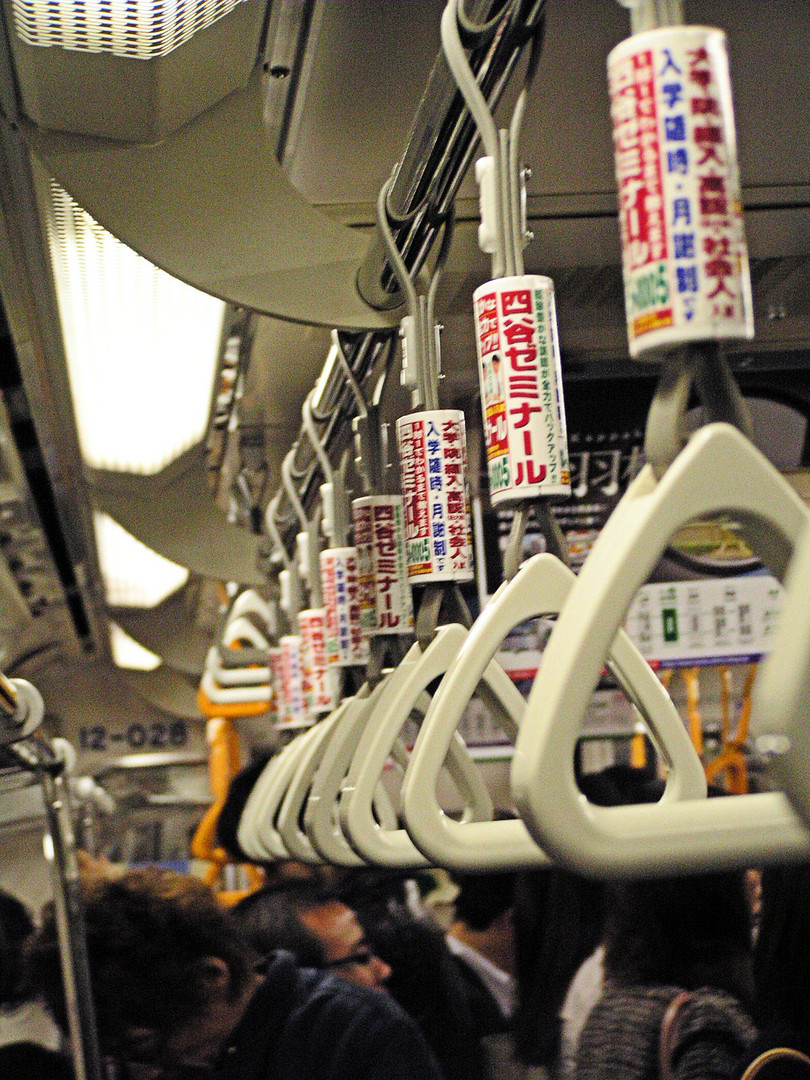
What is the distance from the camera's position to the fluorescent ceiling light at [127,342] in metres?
2.44

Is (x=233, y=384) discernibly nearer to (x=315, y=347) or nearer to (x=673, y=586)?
(x=315, y=347)

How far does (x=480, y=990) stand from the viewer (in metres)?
4.01

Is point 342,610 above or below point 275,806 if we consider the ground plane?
above

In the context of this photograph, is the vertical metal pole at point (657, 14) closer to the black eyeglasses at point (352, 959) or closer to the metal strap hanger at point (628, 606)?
the metal strap hanger at point (628, 606)

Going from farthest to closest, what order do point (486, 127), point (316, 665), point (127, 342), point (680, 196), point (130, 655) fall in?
point (130, 655) < point (127, 342) < point (316, 665) < point (486, 127) < point (680, 196)

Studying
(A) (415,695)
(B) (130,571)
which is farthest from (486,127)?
(B) (130,571)

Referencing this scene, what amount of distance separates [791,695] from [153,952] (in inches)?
127

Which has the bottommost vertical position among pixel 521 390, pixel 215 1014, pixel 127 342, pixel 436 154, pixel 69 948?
pixel 215 1014

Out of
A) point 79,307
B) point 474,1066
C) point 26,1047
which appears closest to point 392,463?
point 79,307

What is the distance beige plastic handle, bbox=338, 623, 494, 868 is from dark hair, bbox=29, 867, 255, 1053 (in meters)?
2.42

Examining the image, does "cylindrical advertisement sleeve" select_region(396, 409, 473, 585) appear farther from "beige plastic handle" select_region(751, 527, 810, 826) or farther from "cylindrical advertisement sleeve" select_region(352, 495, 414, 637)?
"beige plastic handle" select_region(751, 527, 810, 826)

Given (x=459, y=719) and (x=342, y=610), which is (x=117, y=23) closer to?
(x=342, y=610)

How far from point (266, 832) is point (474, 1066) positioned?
79.7 inches

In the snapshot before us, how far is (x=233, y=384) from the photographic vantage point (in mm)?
3262
